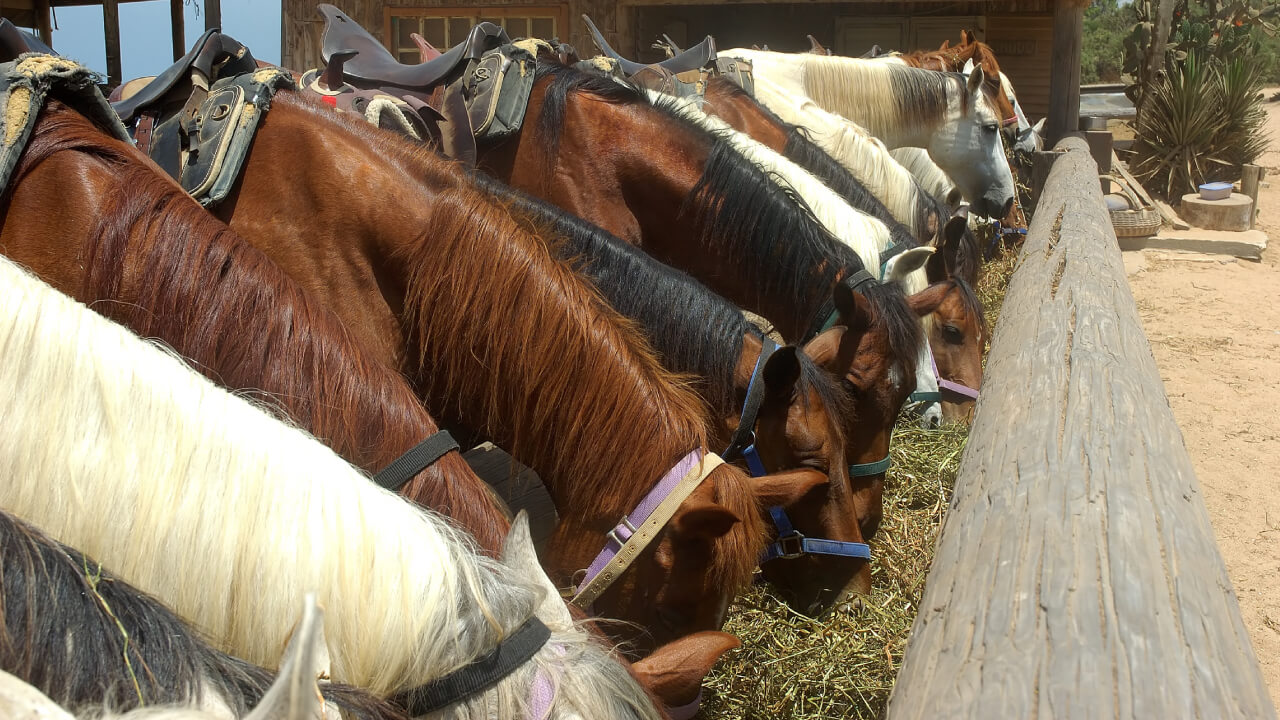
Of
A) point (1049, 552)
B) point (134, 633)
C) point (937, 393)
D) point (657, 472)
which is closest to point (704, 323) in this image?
point (657, 472)

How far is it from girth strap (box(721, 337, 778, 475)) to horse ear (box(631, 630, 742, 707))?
3.05ft

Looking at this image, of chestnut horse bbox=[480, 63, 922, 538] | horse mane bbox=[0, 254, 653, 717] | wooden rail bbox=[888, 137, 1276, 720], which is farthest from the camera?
chestnut horse bbox=[480, 63, 922, 538]

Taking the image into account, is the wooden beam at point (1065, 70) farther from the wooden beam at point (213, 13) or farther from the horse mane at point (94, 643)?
the horse mane at point (94, 643)

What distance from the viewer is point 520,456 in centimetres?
221

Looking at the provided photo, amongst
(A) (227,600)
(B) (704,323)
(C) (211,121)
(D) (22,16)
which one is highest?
(D) (22,16)

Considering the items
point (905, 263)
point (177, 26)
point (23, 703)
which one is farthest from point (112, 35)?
point (23, 703)

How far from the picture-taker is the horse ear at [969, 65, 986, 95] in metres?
6.60

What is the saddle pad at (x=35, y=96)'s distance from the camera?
192 cm

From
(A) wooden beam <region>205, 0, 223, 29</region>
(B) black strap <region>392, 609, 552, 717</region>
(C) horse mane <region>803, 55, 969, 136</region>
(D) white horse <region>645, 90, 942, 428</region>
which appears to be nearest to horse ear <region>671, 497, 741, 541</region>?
(B) black strap <region>392, 609, 552, 717</region>

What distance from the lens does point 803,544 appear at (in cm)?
272

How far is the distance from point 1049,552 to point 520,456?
46.7 inches

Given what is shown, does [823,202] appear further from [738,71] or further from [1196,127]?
[1196,127]

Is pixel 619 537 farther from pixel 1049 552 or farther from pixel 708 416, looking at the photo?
pixel 1049 552

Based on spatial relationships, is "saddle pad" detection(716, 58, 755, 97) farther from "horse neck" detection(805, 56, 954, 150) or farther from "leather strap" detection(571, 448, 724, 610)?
"leather strap" detection(571, 448, 724, 610)
